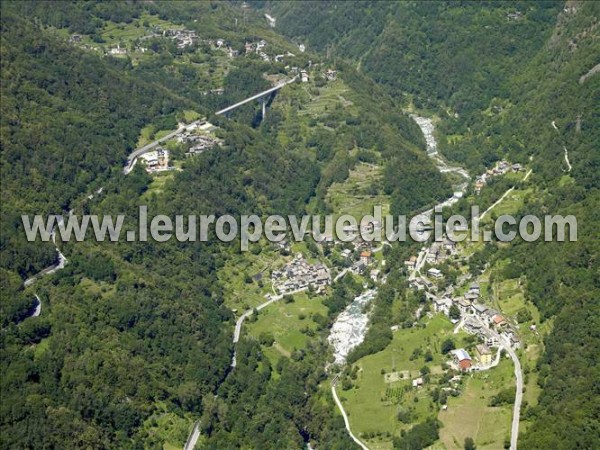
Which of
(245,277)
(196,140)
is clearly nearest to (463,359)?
(245,277)

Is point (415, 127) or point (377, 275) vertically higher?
point (415, 127)

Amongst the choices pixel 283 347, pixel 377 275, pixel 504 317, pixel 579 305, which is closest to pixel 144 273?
pixel 283 347

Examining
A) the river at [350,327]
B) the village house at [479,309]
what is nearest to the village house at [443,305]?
the village house at [479,309]

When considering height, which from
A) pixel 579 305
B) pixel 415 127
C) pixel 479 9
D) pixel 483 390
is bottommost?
pixel 483 390

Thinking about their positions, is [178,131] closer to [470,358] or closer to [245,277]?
[245,277]

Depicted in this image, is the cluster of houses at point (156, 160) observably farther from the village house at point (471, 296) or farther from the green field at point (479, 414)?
the green field at point (479, 414)

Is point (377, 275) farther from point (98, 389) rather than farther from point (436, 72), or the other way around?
point (436, 72)

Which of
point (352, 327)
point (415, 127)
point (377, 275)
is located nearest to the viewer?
point (352, 327)
